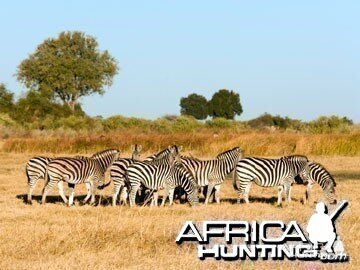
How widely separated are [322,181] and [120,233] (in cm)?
684

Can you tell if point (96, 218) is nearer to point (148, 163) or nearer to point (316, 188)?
point (148, 163)

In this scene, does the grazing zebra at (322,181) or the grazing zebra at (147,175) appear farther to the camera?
the grazing zebra at (322,181)

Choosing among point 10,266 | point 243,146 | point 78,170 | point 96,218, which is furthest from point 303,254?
point 243,146

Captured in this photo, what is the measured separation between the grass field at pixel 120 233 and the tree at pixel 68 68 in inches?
2132

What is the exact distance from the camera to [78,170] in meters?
15.8

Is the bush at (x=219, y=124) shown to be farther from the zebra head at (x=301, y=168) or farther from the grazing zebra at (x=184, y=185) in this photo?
the grazing zebra at (x=184, y=185)

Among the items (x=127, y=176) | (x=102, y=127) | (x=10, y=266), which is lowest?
(x=10, y=266)

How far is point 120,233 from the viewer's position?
10.5m

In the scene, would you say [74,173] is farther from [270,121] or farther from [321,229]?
[270,121]

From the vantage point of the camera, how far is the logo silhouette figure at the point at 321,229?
328 inches

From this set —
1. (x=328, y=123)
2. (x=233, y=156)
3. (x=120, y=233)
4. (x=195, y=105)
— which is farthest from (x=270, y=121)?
(x=120, y=233)

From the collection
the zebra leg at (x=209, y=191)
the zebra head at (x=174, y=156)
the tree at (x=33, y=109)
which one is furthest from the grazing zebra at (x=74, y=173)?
the tree at (x=33, y=109)

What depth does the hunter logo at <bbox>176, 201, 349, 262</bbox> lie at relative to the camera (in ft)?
28.0

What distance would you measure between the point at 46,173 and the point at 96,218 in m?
4.14
